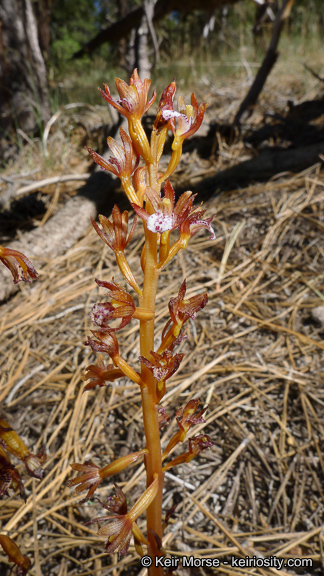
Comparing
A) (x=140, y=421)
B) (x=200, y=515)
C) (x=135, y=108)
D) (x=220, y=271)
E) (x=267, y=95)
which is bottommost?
(x=200, y=515)

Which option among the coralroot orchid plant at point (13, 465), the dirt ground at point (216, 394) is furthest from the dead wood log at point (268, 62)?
the coralroot orchid plant at point (13, 465)

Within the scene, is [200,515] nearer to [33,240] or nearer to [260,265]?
[260,265]

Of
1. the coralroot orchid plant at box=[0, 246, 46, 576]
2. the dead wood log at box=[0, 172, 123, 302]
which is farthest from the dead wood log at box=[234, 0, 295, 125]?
the coralroot orchid plant at box=[0, 246, 46, 576]

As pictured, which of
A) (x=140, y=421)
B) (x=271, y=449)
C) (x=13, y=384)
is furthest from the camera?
(x=13, y=384)

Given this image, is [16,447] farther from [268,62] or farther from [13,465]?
[268,62]

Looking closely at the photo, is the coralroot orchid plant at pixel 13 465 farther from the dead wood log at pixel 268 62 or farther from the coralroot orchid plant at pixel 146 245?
the dead wood log at pixel 268 62

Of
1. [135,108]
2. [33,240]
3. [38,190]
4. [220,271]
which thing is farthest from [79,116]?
[135,108]
